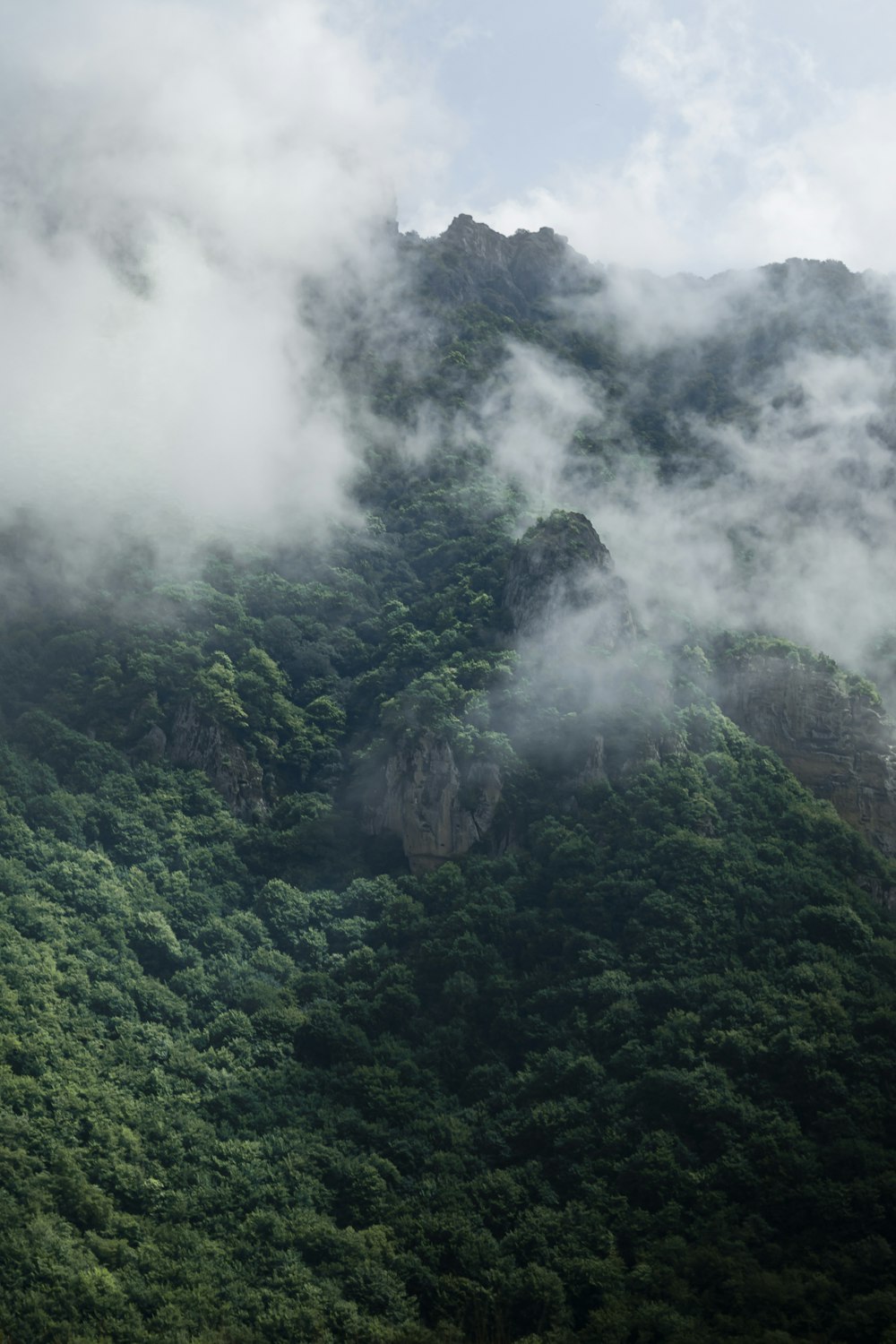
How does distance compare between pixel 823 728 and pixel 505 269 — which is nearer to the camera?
pixel 823 728

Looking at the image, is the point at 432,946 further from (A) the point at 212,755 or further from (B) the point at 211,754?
(B) the point at 211,754

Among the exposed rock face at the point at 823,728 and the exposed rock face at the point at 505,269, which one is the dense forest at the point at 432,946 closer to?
the exposed rock face at the point at 823,728

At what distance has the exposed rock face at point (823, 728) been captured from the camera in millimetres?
101750

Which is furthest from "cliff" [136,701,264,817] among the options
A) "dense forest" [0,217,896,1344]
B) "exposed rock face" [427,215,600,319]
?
"exposed rock face" [427,215,600,319]

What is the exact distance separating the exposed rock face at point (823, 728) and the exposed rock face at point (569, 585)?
10930 millimetres

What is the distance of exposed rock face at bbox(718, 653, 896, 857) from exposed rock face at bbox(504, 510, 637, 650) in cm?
1093

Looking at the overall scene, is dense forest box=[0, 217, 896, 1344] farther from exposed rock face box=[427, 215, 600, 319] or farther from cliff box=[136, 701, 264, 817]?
exposed rock face box=[427, 215, 600, 319]

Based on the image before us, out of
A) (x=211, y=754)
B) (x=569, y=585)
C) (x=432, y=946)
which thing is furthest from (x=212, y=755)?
(x=569, y=585)

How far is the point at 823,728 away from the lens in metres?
105

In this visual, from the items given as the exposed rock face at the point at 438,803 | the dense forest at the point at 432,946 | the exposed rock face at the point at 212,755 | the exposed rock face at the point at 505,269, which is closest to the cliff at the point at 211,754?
the exposed rock face at the point at 212,755

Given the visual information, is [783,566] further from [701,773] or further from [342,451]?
[342,451]

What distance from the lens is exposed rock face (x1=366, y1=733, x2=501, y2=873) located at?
318ft

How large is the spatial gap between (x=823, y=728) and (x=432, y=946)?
38505mm

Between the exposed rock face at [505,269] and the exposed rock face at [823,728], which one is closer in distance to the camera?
the exposed rock face at [823,728]
